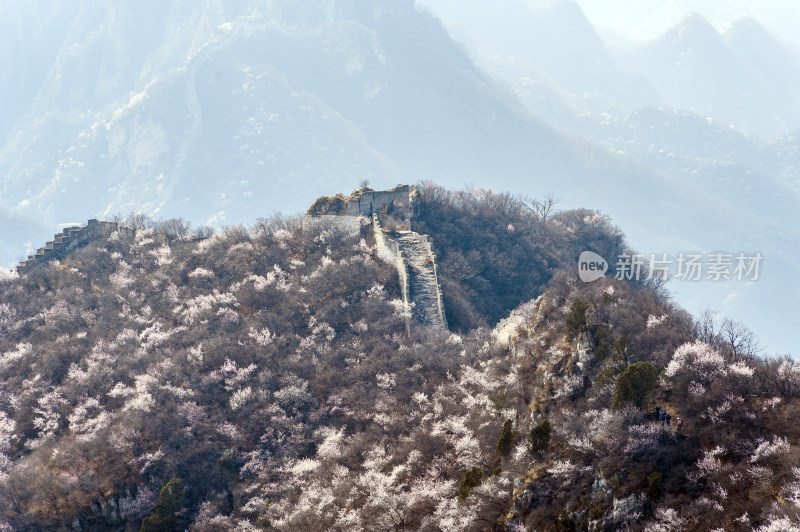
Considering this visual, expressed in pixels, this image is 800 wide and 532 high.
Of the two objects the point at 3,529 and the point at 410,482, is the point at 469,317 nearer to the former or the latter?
the point at 410,482

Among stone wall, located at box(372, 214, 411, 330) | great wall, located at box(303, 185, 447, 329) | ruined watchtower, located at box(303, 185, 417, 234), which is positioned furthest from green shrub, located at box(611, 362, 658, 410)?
ruined watchtower, located at box(303, 185, 417, 234)

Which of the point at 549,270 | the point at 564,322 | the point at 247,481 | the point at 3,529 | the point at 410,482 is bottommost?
the point at 3,529

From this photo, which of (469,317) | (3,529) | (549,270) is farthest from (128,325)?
(549,270)

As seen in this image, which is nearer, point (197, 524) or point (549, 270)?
point (197, 524)

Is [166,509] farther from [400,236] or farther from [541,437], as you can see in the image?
[400,236]

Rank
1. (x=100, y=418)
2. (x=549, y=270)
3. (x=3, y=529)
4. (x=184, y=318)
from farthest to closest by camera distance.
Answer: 1. (x=549, y=270)
2. (x=184, y=318)
3. (x=100, y=418)
4. (x=3, y=529)

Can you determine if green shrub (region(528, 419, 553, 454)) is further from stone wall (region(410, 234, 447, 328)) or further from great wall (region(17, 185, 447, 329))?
stone wall (region(410, 234, 447, 328))

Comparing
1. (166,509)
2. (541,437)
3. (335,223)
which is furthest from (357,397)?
(335,223)
